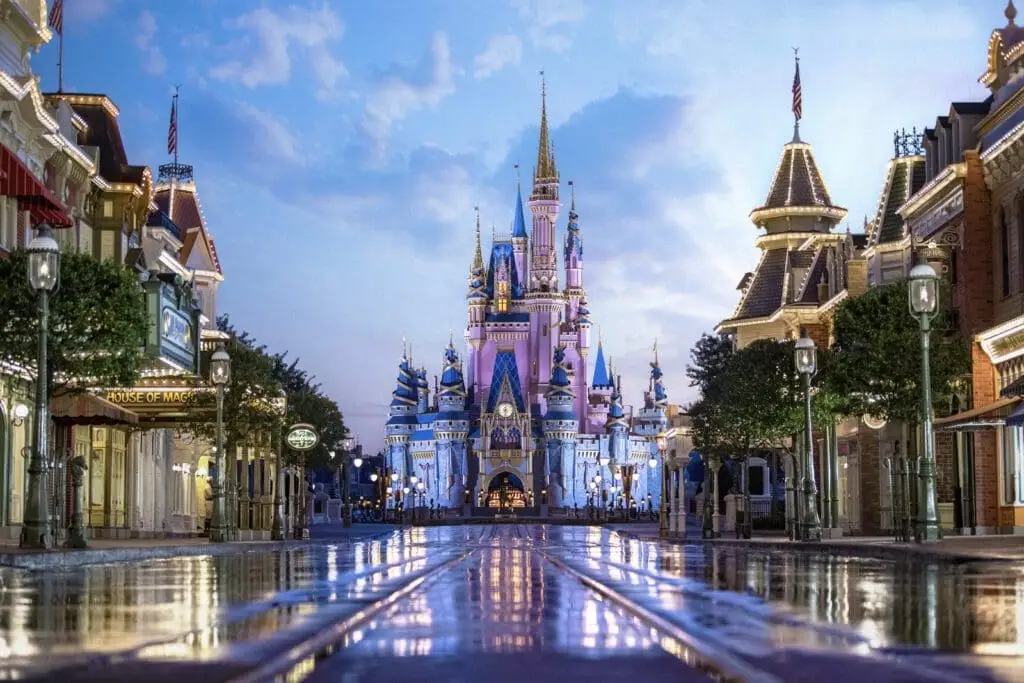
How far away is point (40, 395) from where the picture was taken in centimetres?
2994

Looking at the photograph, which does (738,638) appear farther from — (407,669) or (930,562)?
(930,562)

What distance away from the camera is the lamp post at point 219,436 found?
44562 mm

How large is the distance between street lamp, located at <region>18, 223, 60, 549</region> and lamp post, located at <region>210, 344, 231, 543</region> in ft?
42.7

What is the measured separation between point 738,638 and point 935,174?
4239 centimetres

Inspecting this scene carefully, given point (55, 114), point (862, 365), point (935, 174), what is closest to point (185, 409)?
point (55, 114)

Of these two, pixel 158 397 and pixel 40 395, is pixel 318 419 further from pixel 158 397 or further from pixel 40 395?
pixel 40 395

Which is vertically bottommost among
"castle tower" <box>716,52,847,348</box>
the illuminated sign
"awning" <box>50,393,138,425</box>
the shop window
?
the shop window

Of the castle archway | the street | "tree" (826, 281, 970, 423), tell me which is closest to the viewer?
the street

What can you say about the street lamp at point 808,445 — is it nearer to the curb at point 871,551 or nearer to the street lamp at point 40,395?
the curb at point 871,551

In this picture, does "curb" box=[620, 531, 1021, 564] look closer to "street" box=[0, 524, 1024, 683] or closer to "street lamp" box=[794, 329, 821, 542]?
"street lamp" box=[794, 329, 821, 542]

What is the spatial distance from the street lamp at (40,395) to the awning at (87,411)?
12.0 meters

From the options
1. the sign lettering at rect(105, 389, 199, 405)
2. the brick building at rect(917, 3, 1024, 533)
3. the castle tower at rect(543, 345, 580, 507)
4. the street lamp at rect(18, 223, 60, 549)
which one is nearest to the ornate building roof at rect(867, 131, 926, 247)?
the brick building at rect(917, 3, 1024, 533)

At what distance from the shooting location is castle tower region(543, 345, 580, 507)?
189000 millimetres

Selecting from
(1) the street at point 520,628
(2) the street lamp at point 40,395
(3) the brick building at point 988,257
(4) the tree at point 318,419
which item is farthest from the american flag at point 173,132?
(1) the street at point 520,628
